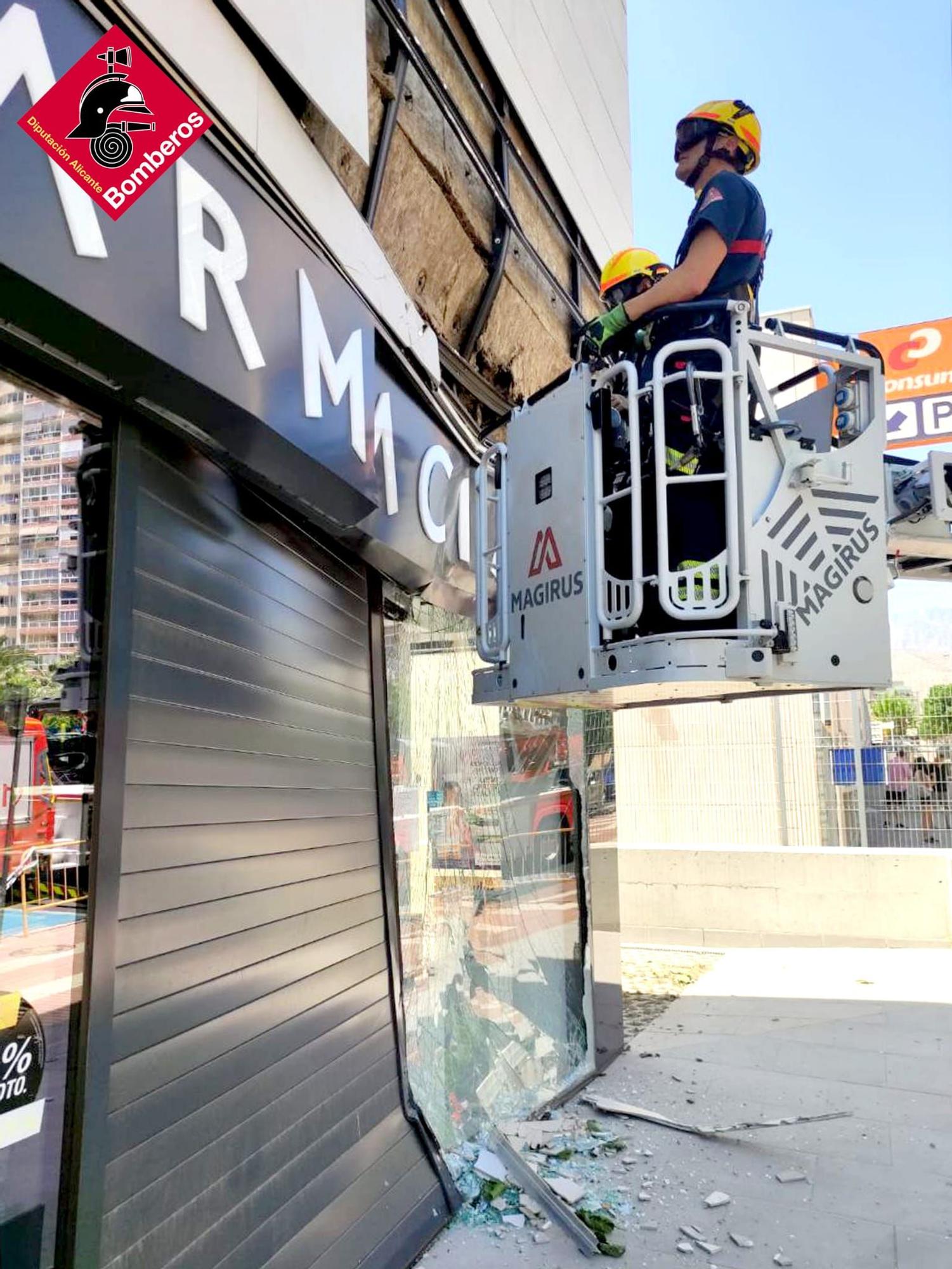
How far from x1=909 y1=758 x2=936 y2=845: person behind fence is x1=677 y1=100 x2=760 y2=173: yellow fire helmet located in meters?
7.95

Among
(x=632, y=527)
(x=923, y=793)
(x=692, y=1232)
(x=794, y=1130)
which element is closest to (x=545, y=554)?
(x=632, y=527)

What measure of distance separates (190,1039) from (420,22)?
501 cm

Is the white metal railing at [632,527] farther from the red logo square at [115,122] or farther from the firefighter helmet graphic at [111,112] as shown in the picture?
the firefighter helmet graphic at [111,112]

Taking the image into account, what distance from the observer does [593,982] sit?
6105mm

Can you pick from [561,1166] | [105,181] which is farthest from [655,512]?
[561,1166]

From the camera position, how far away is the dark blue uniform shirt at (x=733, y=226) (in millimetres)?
3471

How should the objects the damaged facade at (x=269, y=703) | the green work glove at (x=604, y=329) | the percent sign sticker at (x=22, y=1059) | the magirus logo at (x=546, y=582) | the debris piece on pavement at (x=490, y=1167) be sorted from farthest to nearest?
the debris piece on pavement at (x=490, y=1167)
the green work glove at (x=604, y=329)
the magirus logo at (x=546, y=582)
the damaged facade at (x=269, y=703)
the percent sign sticker at (x=22, y=1059)

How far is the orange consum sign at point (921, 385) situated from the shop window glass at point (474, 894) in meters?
9.53

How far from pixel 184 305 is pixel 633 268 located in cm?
243

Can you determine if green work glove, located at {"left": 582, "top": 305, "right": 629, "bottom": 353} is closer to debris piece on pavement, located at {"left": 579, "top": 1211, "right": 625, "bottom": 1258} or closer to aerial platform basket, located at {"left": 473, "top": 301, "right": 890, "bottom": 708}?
aerial platform basket, located at {"left": 473, "top": 301, "right": 890, "bottom": 708}

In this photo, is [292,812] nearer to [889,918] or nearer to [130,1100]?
[130,1100]

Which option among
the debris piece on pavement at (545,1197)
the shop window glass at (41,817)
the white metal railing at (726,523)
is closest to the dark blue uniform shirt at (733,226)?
the white metal railing at (726,523)

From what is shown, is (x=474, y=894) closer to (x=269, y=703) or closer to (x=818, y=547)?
(x=269, y=703)

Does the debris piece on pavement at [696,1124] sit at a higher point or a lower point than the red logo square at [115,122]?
lower
